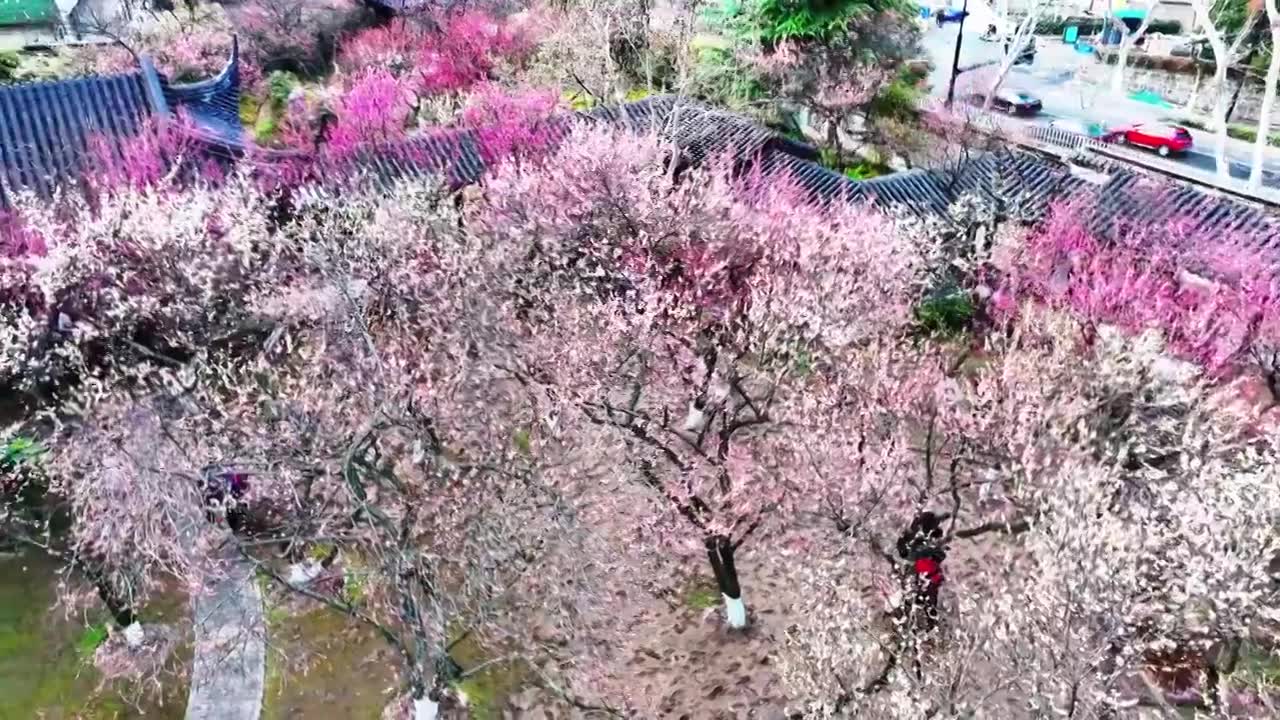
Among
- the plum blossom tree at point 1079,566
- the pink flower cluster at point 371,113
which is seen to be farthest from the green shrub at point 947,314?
the pink flower cluster at point 371,113

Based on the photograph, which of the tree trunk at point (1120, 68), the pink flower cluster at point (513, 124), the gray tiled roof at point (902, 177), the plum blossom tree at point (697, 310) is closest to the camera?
the plum blossom tree at point (697, 310)

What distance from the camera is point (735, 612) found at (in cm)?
1470

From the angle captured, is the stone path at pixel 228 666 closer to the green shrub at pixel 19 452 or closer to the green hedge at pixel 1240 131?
the green shrub at pixel 19 452

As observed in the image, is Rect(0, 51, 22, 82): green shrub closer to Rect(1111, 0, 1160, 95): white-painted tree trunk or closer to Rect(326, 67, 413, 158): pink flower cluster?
Rect(326, 67, 413, 158): pink flower cluster

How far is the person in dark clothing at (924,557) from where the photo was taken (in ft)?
42.1

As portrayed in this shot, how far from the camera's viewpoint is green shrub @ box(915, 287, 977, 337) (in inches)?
945

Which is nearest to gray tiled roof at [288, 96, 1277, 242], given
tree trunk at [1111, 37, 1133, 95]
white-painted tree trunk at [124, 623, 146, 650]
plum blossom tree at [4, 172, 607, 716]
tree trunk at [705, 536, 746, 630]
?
plum blossom tree at [4, 172, 607, 716]

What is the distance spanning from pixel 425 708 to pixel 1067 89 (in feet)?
161

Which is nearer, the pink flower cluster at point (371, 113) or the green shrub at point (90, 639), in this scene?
the green shrub at point (90, 639)

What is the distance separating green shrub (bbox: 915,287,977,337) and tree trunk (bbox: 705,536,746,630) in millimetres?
11977

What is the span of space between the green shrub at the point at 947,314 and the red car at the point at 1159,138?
2100 cm

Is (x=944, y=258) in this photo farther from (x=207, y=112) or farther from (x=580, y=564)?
(x=207, y=112)

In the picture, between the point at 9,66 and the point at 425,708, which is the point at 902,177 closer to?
the point at 425,708

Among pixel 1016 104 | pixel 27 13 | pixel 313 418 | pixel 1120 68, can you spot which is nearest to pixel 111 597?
pixel 313 418
